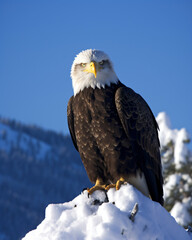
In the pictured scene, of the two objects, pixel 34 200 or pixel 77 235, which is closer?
pixel 77 235

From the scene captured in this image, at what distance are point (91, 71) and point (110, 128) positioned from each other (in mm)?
835

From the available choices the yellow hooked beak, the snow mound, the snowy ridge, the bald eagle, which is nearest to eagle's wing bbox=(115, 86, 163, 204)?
the bald eagle

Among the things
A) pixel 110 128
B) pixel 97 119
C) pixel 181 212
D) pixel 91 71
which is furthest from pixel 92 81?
pixel 181 212

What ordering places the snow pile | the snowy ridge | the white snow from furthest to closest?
1. the snowy ridge
2. the snow pile
3. the white snow

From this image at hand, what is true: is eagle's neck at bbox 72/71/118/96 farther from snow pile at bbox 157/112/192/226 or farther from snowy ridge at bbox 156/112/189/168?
snowy ridge at bbox 156/112/189/168

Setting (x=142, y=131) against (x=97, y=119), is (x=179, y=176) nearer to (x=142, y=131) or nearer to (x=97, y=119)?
(x=142, y=131)

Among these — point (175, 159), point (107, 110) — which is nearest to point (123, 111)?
point (107, 110)

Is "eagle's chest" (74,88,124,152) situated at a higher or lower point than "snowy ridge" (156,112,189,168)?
lower

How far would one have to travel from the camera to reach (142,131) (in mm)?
6824

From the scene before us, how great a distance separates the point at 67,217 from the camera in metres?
4.98

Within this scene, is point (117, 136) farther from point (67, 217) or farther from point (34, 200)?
point (34, 200)

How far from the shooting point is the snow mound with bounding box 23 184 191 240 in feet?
14.9

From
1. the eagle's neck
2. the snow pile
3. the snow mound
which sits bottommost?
the snow mound

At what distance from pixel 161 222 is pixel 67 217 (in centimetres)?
97
